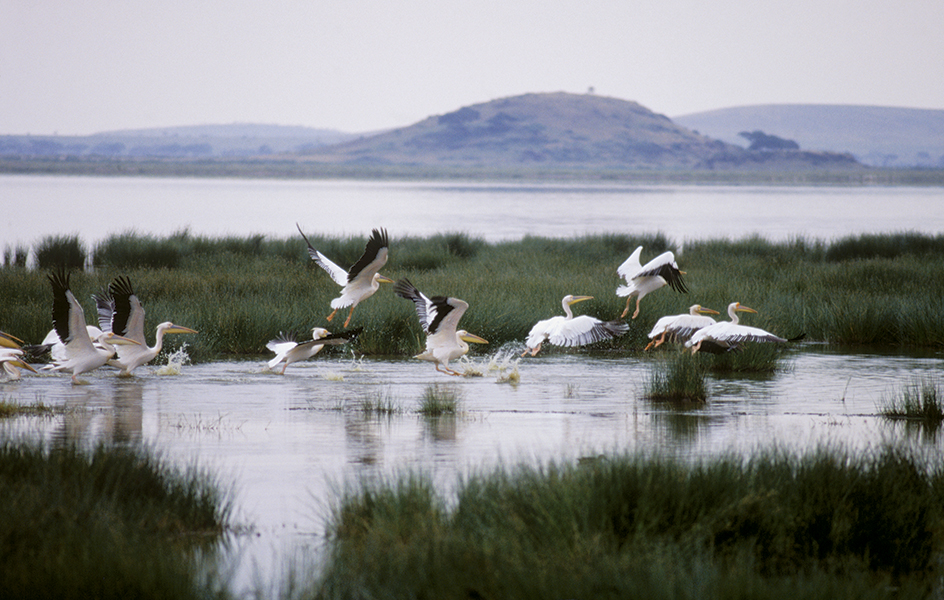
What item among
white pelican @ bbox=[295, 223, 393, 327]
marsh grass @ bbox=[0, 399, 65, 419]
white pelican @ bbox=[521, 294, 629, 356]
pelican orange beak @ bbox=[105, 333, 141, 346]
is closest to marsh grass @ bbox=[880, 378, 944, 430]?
white pelican @ bbox=[521, 294, 629, 356]

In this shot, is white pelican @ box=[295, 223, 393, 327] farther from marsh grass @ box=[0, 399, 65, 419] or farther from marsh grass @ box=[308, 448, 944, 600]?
marsh grass @ box=[308, 448, 944, 600]

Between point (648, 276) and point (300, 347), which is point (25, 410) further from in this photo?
point (648, 276)

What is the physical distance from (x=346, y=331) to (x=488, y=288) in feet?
21.1

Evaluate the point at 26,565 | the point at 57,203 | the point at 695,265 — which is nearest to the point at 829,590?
the point at 26,565

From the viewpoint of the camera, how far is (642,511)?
582 centimetres

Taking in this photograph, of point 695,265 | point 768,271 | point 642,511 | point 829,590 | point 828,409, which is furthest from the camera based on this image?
point 695,265

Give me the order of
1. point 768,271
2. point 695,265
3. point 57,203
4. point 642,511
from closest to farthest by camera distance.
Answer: point 642,511, point 768,271, point 695,265, point 57,203

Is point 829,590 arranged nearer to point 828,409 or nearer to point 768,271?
point 828,409

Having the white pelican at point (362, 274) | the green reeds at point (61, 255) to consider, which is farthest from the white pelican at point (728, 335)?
the green reeds at point (61, 255)

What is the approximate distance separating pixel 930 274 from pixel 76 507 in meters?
18.1

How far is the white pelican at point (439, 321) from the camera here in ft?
38.3

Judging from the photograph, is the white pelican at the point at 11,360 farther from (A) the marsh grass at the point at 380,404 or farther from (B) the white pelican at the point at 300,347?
(A) the marsh grass at the point at 380,404

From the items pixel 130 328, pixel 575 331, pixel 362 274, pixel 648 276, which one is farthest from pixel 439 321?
pixel 648 276

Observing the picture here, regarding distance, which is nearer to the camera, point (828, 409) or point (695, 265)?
point (828, 409)
